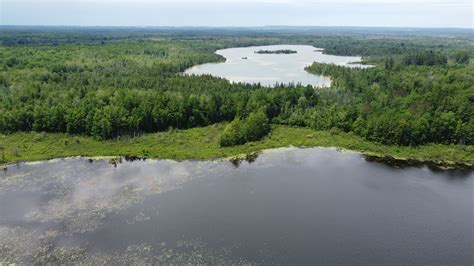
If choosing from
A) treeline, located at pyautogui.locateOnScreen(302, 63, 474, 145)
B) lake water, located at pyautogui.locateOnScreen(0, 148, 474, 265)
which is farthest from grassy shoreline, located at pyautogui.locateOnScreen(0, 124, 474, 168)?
lake water, located at pyautogui.locateOnScreen(0, 148, 474, 265)

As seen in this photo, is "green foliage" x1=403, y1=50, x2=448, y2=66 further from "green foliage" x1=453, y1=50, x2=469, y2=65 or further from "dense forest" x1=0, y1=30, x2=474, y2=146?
"dense forest" x1=0, y1=30, x2=474, y2=146

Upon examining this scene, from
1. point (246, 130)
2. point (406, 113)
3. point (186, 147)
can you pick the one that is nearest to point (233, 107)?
point (246, 130)

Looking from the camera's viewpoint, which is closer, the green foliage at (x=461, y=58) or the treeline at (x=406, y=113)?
the treeline at (x=406, y=113)

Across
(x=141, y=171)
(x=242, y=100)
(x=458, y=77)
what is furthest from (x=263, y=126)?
(x=458, y=77)

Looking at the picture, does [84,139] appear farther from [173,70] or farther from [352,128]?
[173,70]

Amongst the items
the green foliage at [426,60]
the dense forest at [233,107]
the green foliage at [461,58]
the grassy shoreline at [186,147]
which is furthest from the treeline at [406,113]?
the green foliage at [461,58]

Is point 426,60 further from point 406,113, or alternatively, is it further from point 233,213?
point 233,213

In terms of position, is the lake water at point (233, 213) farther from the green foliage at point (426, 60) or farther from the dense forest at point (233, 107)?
the green foliage at point (426, 60)
